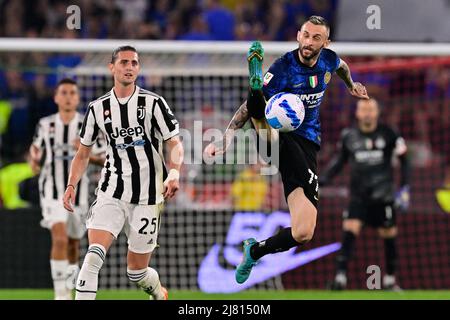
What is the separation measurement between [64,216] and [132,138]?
2.53m

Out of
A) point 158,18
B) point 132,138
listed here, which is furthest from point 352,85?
point 158,18

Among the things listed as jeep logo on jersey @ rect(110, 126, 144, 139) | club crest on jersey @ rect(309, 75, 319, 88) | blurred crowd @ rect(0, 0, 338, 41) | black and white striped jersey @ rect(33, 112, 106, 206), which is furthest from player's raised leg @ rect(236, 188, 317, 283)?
blurred crowd @ rect(0, 0, 338, 41)

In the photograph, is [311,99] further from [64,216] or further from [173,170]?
[64,216]

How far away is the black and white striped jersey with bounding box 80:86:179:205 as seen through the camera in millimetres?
8430

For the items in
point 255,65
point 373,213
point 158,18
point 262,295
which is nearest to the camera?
point 255,65

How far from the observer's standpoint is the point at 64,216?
10719 mm

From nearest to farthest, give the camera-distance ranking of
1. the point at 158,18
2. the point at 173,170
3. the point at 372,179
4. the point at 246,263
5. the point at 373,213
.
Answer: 1. the point at 173,170
2. the point at 246,263
3. the point at 373,213
4. the point at 372,179
5. the point at 158,18

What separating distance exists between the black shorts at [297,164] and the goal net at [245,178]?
385cm

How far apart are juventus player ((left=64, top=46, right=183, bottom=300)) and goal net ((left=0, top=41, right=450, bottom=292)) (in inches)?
148

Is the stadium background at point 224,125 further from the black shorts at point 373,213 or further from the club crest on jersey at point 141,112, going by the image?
the club crest on jersey at point 141,112

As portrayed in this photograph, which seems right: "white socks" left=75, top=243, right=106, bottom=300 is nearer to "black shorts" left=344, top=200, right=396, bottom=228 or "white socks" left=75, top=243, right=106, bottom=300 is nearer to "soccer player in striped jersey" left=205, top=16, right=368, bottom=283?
"soccer player in striped jersey" left=205, top=16, right=368, bottom=283

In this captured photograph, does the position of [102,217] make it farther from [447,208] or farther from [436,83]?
[436,83]

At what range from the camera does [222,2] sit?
60.6 feet

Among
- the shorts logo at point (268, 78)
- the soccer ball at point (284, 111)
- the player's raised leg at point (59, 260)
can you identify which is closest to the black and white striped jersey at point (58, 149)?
the player's raised leg at point (59, 260)
